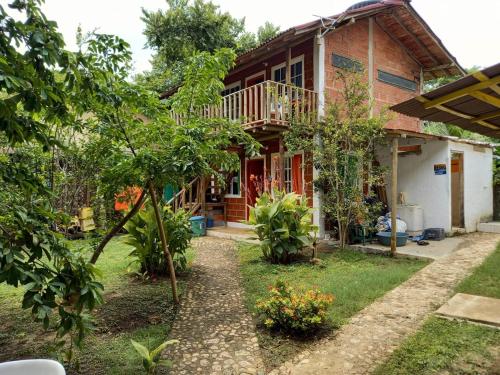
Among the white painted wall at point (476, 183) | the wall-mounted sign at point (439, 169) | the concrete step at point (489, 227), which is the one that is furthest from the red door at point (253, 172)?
the concrete step at point (489, 227)

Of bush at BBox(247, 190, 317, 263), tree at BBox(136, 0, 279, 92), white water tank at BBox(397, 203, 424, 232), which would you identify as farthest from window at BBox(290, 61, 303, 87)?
tree at BBox(136, 0, 279, 92)

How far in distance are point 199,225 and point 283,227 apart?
4.58 m

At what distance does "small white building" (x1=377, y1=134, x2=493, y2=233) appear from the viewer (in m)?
8.98

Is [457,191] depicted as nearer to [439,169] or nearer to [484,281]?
[439,169]

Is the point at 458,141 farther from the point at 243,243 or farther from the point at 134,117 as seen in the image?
the point at 134,117

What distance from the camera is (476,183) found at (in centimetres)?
1023

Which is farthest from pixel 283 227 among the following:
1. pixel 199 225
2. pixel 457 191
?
pixel 457 191

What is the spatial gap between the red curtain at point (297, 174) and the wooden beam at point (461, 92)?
22.5 feet

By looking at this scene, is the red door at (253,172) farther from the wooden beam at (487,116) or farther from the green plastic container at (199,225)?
the wooden beam at (487,116)

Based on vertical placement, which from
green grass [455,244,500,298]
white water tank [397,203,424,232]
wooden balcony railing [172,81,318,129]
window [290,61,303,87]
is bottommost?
green grass [455,244,500,298]

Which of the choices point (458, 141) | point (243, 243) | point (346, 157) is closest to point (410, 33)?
point (458, 141)

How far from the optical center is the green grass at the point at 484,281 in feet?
15.4

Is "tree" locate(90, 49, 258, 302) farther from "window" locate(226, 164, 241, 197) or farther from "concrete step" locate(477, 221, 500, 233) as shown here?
"concrete step" locate(477, 221, 500, 233)

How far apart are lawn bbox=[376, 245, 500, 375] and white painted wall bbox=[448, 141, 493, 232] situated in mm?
6757
